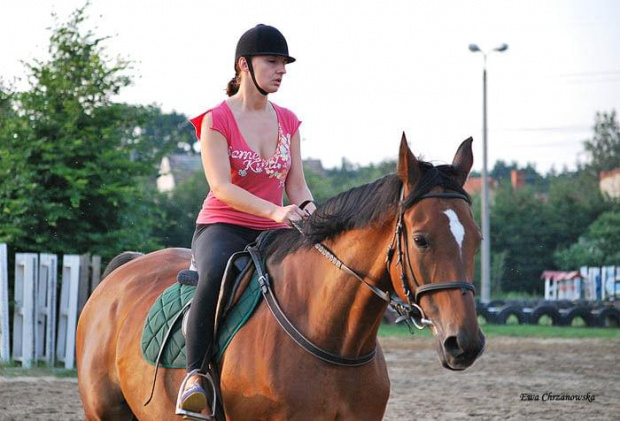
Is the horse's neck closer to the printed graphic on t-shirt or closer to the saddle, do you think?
the saddle

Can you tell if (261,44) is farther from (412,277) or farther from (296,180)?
(412,277)

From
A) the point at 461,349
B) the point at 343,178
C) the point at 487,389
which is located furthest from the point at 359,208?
the point at 343,178

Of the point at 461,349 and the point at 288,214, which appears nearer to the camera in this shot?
the point at 461,349

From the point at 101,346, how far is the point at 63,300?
813 cm

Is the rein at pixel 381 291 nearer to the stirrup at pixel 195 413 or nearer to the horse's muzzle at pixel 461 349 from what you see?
the horse's muzzle at pixel 461 349

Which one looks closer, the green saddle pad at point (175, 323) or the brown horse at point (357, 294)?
the brown horse at point (357, 294)

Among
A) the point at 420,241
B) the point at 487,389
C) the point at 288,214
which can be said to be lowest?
the point at 487,389

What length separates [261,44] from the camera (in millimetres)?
4633

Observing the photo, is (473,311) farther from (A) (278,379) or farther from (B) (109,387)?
(B) (109,387)

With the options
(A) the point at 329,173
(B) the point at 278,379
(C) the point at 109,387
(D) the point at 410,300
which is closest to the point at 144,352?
(C) the point at 109,387

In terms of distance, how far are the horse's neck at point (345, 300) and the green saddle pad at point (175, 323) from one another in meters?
0.25

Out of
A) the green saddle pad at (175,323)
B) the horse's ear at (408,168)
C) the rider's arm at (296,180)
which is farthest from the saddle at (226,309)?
the horse's ear at (408,168)

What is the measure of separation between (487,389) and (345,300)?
7622 mm

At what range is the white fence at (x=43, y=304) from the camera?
13.2m
